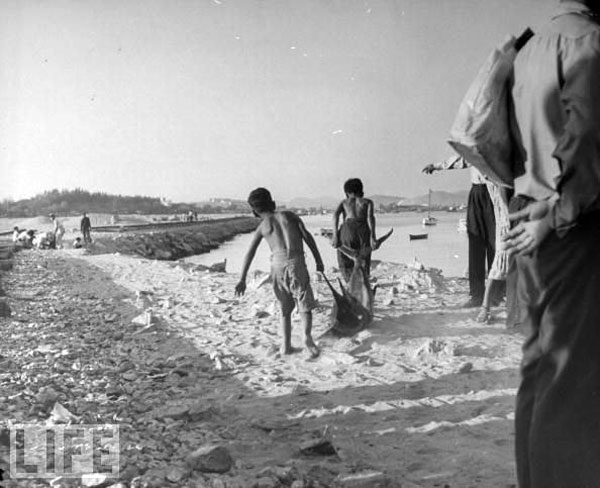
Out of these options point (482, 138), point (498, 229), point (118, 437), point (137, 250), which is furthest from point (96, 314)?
point (137, 250)

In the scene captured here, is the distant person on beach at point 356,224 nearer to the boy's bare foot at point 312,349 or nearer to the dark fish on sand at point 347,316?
the dark fish on sand at point 347,316

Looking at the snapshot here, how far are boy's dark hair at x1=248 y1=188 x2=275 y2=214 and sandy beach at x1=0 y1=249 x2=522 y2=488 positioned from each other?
4.13ft

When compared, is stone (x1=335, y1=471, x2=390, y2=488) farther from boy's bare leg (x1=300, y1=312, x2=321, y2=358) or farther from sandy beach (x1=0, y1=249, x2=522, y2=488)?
boy's bare leg (x1=300, y1=312, x2=321, y2=358)

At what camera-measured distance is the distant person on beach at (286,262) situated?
451cm

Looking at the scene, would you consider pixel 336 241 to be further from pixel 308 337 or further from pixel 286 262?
pixel 308 337

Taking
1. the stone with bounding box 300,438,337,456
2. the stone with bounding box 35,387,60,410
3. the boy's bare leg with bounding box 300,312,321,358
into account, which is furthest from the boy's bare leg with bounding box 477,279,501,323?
the stone with bounding box 35,387,60,410

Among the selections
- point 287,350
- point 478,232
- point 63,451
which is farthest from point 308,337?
point 478,232

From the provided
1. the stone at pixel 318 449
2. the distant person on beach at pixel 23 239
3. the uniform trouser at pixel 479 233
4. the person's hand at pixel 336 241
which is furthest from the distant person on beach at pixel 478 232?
the distant person on beach at pixel 23 239

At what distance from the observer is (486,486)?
A: 7.48 feet

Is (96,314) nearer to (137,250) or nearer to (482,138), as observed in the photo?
(482,138)

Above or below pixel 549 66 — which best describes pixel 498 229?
below

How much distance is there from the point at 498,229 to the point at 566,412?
3973 millimetres

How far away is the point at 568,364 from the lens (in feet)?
5.32

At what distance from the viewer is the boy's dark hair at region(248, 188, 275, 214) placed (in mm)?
4551
